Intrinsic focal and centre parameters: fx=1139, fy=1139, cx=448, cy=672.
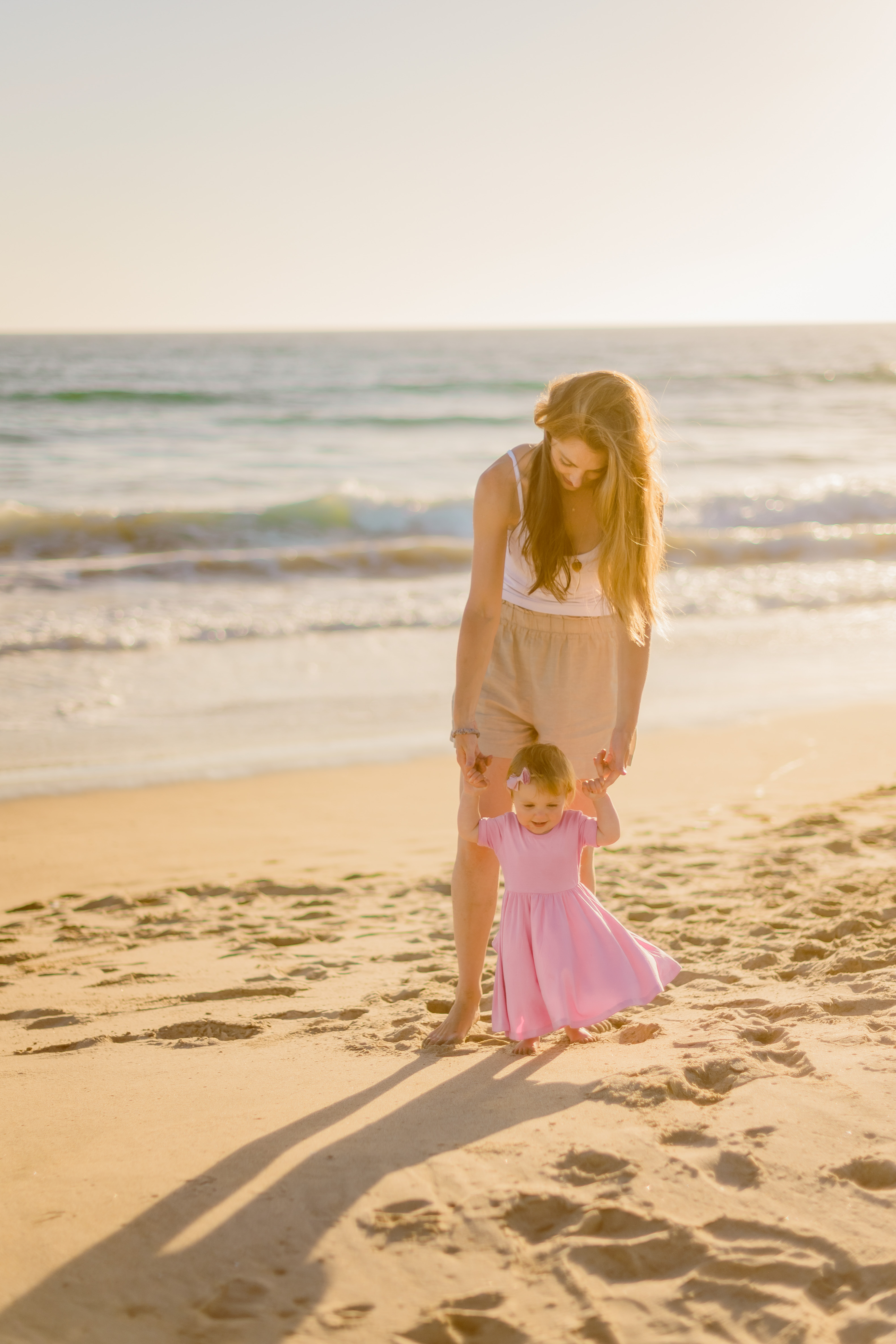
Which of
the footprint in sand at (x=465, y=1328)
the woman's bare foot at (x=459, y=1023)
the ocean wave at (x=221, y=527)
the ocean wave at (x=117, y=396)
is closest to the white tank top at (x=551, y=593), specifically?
the woman's bare foot at (x=459, y=1023)

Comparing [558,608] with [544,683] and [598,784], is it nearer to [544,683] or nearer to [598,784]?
[544,683]

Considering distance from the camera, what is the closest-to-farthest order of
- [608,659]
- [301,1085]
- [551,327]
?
[301,1085] < [608,659] < [551,327]

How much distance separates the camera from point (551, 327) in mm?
154625

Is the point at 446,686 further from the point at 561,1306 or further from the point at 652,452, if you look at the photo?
the point at 561,1306

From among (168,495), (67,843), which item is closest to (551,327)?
(168,495)

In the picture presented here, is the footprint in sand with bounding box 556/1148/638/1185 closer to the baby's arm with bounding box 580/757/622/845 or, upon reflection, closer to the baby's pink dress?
the baby's pink dress

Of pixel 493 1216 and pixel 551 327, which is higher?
pixel 551 327

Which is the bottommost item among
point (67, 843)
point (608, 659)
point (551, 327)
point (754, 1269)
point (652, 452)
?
point (67, 843)

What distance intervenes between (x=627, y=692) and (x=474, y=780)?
501mm

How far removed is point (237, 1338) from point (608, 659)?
1.84 m

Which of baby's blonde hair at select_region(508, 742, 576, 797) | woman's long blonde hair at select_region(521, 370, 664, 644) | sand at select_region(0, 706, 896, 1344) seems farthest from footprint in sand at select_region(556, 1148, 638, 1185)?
woman's long blonde hair at select_region(521, 370, 664, 644)

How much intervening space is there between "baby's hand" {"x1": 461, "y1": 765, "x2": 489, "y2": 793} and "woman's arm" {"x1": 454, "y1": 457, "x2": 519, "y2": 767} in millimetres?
14

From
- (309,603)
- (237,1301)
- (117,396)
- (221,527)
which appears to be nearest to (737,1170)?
(237,1301)

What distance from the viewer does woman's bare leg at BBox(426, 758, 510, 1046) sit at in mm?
3102
